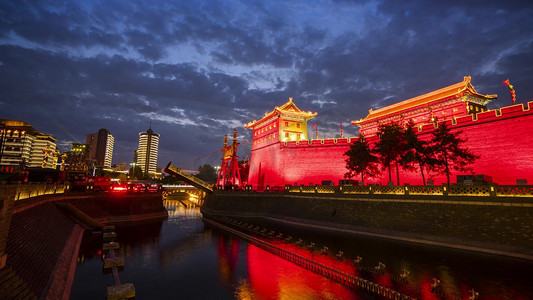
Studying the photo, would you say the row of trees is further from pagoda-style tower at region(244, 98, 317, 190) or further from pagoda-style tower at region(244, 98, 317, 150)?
pagoda-style tower at region(244, 98, 317, 150)

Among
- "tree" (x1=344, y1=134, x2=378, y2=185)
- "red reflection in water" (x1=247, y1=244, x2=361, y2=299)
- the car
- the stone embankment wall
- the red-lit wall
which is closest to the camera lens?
"red reflection in water" (x1=247, y1=244, x2=361, y2=299)

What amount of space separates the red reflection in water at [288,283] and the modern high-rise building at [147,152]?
168 m

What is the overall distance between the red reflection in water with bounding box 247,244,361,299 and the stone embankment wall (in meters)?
8.93

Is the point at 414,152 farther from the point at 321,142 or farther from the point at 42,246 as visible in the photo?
the point at 42,246

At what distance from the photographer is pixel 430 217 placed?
16.3 meters

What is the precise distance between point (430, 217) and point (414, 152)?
341 inches

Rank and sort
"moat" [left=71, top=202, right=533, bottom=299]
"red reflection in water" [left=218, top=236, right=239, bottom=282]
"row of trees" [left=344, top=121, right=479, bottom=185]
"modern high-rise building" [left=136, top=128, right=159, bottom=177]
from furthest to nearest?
1. "modern high-rise building" [left=136, top=128, right=159, bottom=177]
2. "row of trees" [left=344, top=121, right=479, bottom=185]
3. "red reflection in water" [left=218, top=236, right=239, bottom=282]
4. "moat" [left=71, top=202, right=533, bottom=299]

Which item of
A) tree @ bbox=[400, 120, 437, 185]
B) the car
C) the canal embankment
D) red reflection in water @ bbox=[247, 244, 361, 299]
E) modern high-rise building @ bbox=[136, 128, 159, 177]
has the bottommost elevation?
red reflection in water @ bbox=[247, 244, 361, 299]

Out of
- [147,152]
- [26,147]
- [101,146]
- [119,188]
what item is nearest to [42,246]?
[119,188]

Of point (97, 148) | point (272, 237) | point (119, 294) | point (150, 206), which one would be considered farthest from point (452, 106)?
point (97, 148)

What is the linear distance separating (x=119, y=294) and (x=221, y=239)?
429 inches

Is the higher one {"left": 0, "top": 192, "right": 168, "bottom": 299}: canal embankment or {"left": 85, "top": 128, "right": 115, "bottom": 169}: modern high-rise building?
{"left": 85, "top": 128, "right": 115, "bottom": 169}: modern high-rise building

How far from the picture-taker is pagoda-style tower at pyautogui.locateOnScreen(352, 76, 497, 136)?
2583 centimetres

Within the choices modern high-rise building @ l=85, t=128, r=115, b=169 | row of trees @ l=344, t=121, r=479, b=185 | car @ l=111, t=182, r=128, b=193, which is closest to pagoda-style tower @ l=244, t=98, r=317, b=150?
row of trees @ l=344, t=121, r=479, b=185
